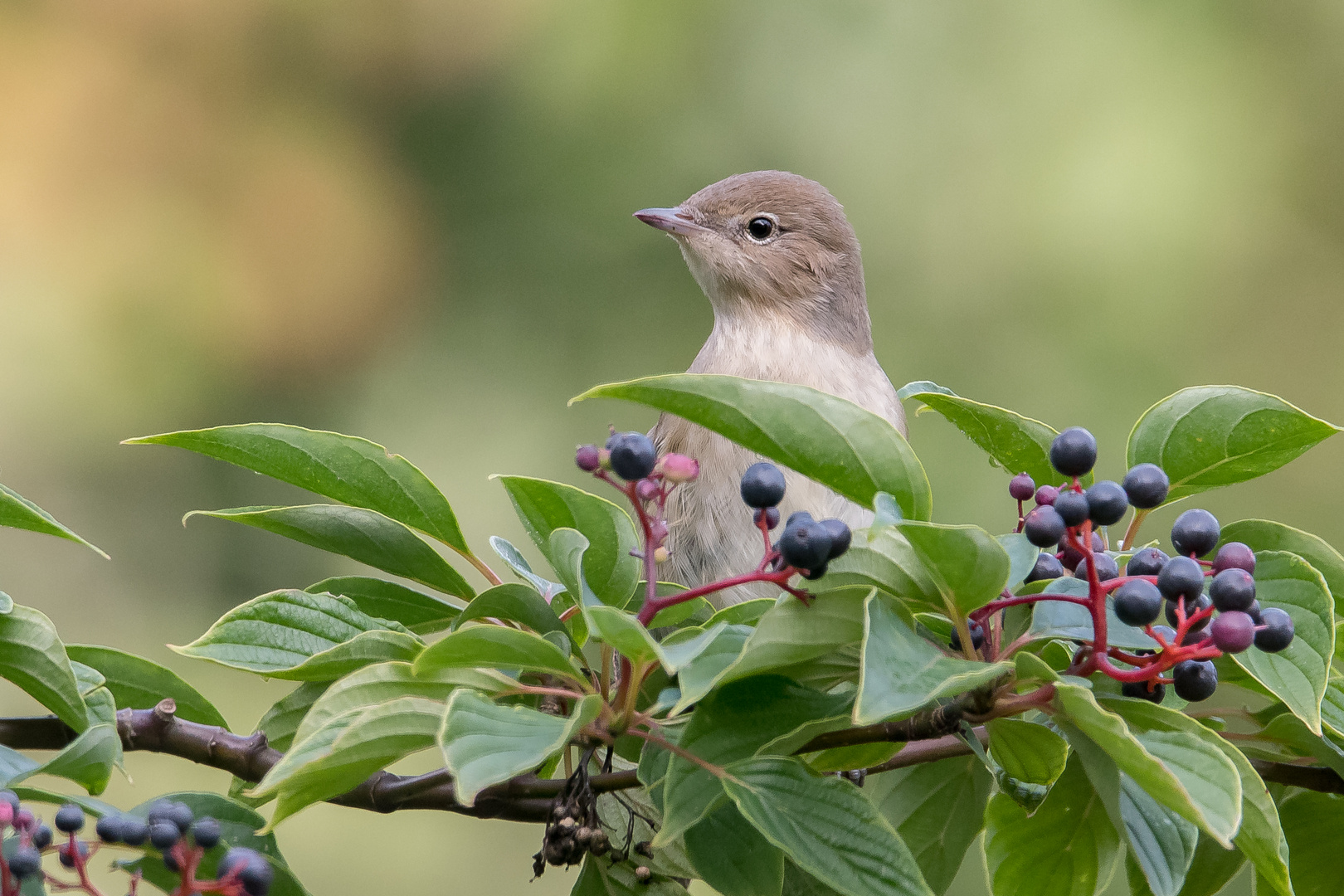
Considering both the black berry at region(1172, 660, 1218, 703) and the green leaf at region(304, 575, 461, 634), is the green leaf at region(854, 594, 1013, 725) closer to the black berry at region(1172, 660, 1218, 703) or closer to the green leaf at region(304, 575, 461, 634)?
the black berry at region(1172, 660, 1218, 703)

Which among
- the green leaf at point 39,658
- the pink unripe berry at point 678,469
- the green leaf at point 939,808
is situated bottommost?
the green leaf at point 939,808

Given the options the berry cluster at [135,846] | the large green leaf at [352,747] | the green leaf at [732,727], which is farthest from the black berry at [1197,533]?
the berry cluster at [135,846]

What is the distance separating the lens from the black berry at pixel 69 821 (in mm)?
1158

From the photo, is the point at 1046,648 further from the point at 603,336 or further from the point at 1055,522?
the point at 603,336

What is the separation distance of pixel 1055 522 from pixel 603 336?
14.4ft

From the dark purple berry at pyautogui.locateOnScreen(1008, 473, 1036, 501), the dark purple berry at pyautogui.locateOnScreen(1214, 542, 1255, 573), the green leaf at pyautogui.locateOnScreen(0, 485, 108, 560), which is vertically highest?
the dark purple berry at pyautogui.locateOnScreen(1214, 542, 1255, 573)

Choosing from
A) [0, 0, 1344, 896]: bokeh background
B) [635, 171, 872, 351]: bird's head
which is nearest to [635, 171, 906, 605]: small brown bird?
[635, 171, 872, 351]: bird's head

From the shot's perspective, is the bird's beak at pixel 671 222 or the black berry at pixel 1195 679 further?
the bird's beak at pixel 671 222

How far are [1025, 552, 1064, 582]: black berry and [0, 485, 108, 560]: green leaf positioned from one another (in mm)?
896

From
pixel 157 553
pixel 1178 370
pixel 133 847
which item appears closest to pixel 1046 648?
pixel 133 847

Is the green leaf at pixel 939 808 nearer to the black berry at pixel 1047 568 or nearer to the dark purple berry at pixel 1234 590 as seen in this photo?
the black berry at pixel 1047 568

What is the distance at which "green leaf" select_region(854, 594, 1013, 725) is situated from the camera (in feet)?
3.15

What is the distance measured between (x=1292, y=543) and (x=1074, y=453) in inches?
11.8

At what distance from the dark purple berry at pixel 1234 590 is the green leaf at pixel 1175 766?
0.37ft
